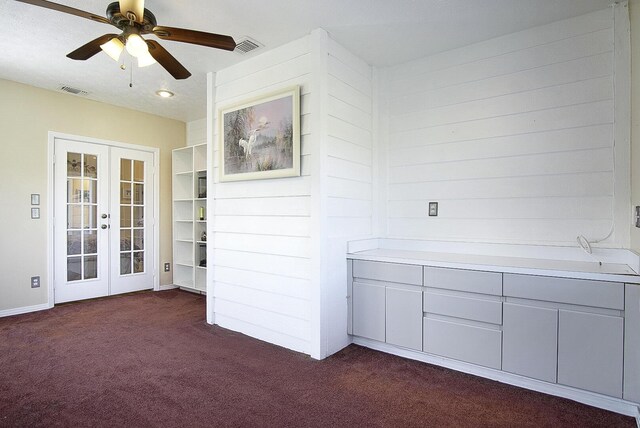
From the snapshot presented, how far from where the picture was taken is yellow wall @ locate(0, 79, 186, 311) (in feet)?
13.3

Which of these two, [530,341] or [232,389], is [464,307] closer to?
[530,341]

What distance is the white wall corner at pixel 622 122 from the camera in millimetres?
2471

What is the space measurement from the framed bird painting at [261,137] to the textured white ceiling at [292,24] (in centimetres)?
51

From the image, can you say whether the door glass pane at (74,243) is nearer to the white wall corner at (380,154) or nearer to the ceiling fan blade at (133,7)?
the ceiling fan blade at (133,7)

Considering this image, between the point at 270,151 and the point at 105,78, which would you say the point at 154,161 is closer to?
the point at 105,78

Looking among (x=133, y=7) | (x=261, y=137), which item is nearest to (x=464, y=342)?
(x=261, y=137)

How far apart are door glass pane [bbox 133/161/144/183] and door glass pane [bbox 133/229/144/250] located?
2.47 feet

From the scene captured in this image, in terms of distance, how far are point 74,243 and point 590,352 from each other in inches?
216

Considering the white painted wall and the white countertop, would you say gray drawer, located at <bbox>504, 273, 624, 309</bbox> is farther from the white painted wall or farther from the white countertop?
the white painted wall

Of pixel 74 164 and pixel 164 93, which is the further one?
pixel 74 164

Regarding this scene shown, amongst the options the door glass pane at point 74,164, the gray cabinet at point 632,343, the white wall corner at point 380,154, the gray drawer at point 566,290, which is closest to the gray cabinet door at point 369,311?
the white wall corner at point 380,154

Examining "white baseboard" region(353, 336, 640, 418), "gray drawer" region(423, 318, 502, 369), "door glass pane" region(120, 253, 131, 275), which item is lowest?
"white baseboard" region(353, 336, 640, 418)

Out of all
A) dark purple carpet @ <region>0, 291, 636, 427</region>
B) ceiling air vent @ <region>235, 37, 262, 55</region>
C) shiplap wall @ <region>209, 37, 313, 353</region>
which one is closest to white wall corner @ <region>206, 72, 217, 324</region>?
shiplap wall @ <region>209, 37, 313, 353</region>

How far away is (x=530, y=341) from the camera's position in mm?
2340
